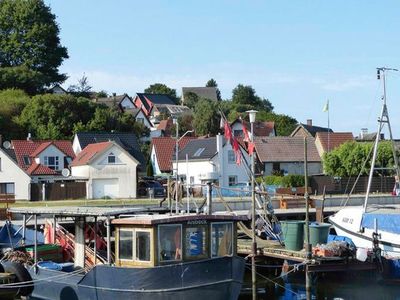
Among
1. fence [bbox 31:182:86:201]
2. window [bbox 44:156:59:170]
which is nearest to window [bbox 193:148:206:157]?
window [bbox 44:156:59:170]

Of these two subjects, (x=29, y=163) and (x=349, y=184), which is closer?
(x=29, y=163)

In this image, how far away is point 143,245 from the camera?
21031mm

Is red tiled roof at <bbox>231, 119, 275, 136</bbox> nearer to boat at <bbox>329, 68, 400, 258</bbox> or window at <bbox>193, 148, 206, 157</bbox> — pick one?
window at <bbox>193, 148, 206, 157</bbox>

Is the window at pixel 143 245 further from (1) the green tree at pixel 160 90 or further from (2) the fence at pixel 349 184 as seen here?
(1) the green tree at pixel 160 90

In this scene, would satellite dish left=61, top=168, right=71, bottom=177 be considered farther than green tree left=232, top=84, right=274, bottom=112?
No

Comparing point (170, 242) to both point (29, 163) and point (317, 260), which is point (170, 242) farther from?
point (29, 163)

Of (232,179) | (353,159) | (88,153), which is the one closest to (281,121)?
(232,179)

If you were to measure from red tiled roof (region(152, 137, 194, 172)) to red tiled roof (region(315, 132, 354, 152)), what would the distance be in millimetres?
15107

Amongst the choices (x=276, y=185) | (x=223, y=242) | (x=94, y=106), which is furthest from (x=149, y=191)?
(x=223, y=242)

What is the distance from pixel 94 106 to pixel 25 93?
850cm

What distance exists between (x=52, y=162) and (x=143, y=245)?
1891 inches

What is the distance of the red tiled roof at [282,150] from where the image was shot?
74688mm

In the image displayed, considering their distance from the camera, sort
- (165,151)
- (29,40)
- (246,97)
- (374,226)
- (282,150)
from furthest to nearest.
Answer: (246,97) < (29,40) < (282,150) < (165,151) < (374,226)

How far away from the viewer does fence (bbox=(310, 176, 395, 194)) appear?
218ft
